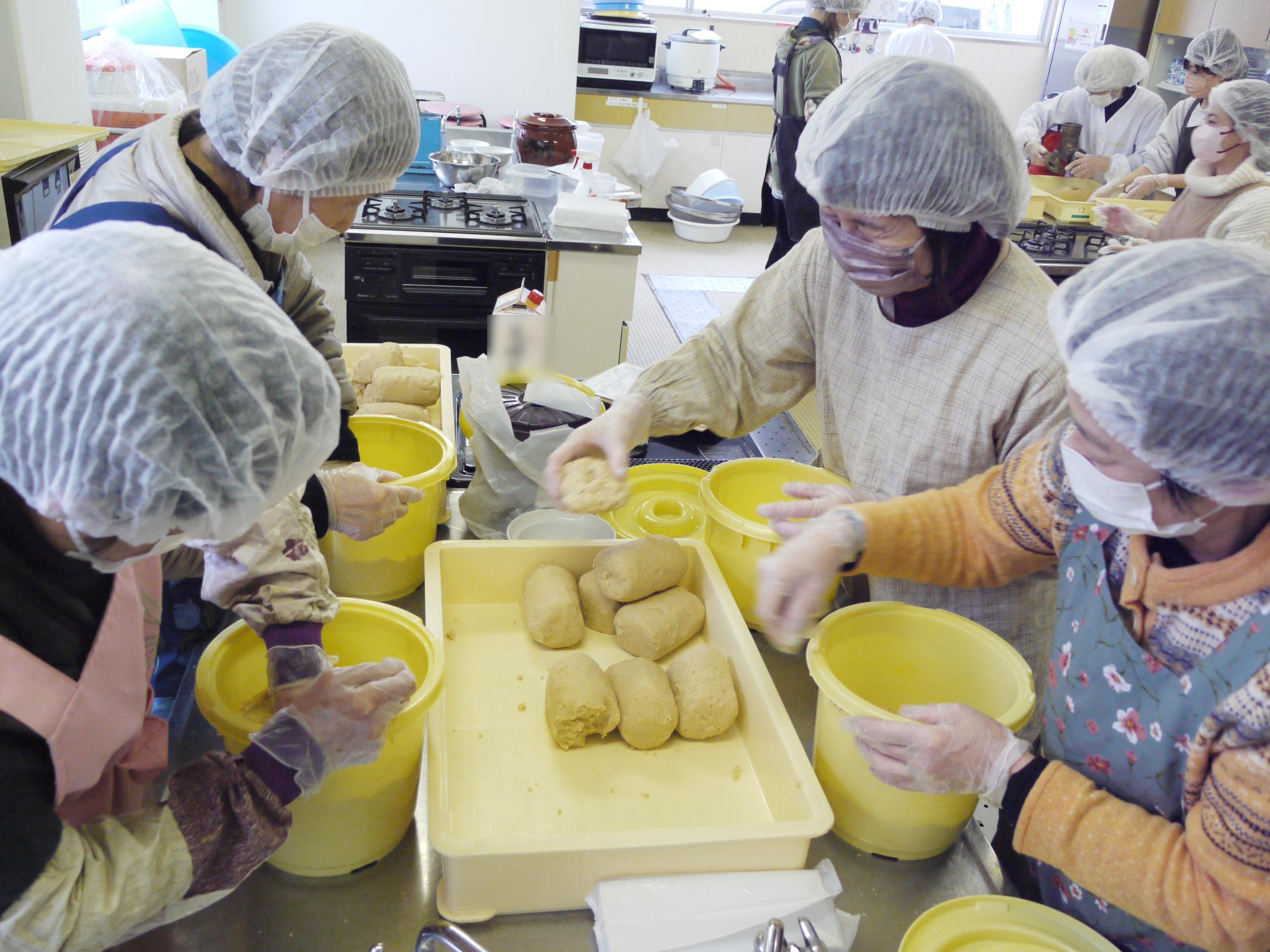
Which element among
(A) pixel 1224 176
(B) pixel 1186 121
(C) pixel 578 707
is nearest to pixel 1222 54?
(B) pixel 1186 121

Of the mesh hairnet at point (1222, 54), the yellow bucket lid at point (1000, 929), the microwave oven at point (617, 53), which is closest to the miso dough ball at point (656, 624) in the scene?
the yellow bucket lid at point (1000, 929)

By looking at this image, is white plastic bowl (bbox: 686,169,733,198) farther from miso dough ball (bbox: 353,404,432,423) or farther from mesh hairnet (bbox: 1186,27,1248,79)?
miso dough ball (bbox: 353,404,432,423)

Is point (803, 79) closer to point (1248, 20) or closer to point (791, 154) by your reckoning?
point (791, 154)

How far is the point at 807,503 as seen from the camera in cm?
120

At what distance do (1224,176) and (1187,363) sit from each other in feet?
10.6

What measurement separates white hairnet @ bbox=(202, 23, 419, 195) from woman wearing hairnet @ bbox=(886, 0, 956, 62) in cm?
505

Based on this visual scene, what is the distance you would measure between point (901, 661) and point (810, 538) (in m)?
0.20

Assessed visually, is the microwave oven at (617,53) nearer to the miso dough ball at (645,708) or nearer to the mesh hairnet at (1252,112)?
the mesh hairnet at (1252,112)

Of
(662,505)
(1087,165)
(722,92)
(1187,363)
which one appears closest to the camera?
(1187,363)

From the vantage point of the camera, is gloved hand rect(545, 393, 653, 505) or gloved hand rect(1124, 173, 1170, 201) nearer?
gloved hand rect(545, 393, 653, 505)

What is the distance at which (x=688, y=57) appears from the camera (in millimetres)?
5773

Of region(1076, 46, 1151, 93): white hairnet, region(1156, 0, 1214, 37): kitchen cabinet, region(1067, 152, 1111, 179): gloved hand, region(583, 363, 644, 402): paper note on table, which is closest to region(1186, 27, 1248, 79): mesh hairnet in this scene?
region(1076, 46, 1151, 93): white hairnet

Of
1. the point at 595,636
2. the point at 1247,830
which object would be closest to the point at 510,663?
the point at 595,636

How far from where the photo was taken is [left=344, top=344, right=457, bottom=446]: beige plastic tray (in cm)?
170
